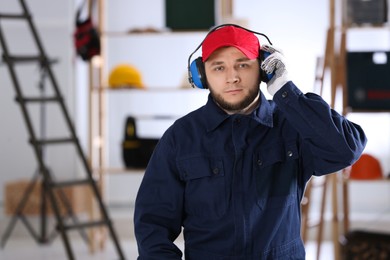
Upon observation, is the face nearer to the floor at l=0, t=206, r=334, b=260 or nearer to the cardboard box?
the floor at l=0, t=206, r=334, b=260

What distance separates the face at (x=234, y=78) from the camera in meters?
→ 2.01

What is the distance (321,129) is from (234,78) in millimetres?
263

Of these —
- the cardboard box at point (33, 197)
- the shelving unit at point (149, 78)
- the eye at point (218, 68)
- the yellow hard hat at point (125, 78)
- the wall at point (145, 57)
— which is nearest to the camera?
the eye at point (218, 68)

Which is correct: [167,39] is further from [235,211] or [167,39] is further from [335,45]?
[235,211]

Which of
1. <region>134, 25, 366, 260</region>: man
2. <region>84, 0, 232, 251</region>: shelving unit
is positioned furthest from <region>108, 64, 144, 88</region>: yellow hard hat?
<region>134, 25, 366, 260</region>: man

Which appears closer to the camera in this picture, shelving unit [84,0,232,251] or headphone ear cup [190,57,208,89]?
headphone ear cup [190,57,208,89]

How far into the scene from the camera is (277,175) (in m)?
2.01

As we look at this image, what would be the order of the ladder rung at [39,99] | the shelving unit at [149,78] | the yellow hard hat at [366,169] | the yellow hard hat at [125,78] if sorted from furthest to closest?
the shelving unit at [149,78]
the yellow hard hat at [125,78]
the yellow hard hat at [366,169]
the ladder rung at [39,99]

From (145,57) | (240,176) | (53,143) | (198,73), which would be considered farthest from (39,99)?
(240,176)

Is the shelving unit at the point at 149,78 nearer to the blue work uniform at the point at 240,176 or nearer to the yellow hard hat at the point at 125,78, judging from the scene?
the yellow hard hat at the point at 125,78

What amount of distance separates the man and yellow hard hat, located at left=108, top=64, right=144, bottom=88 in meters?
3.87

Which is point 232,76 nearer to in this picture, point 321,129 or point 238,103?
point 238,103

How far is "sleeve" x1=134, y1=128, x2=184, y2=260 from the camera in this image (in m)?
1.97

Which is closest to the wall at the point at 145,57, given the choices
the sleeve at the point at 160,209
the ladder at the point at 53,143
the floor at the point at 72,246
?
the floor at the point at 72,246
